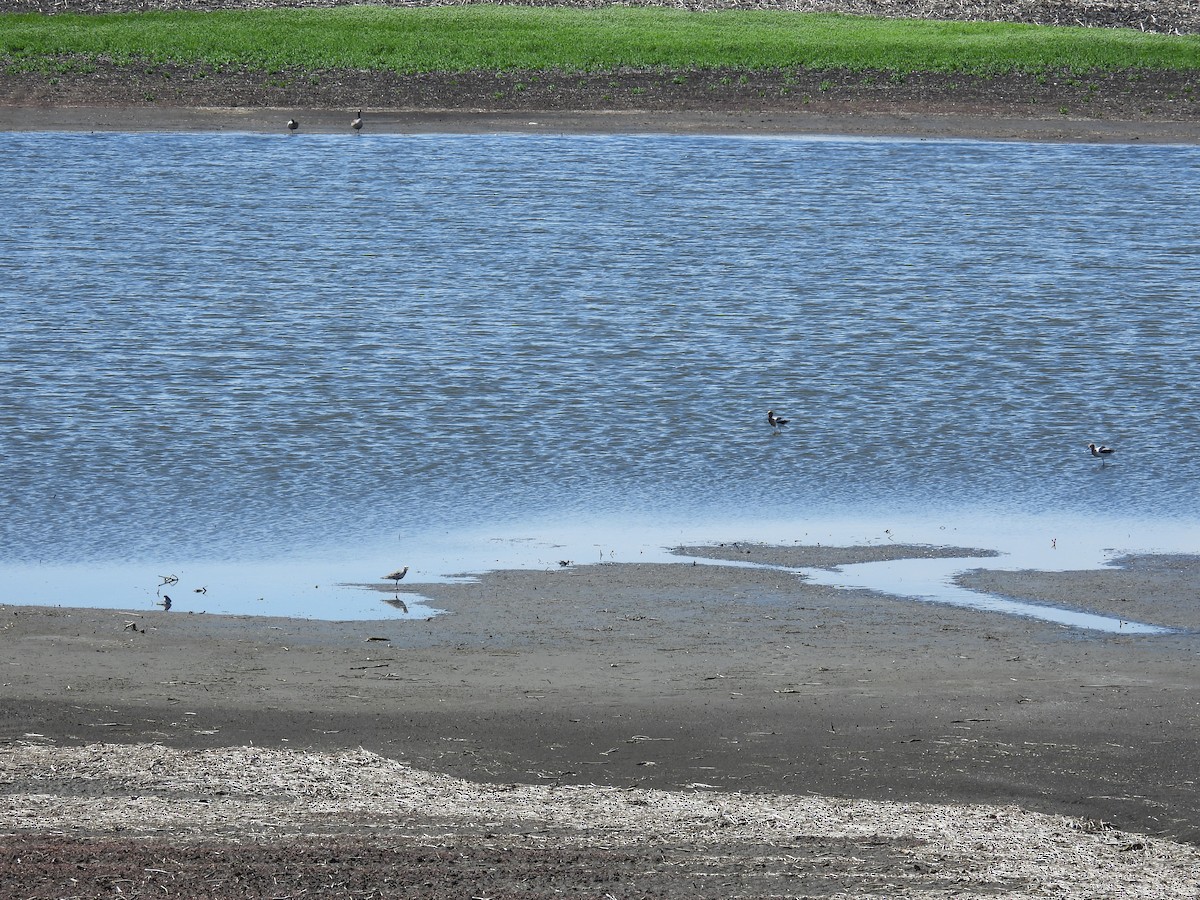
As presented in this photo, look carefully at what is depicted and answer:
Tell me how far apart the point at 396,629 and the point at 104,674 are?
7.27ft

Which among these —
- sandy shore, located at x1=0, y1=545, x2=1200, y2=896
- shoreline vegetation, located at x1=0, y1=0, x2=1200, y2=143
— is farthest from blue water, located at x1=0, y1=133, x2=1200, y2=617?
shoreline vegetation, located at x1=0, y1=0, x2=1200, y2=143

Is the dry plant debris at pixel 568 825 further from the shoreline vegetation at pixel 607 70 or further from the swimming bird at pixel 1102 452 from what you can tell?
the shoreline vegetation at pixel 607 70

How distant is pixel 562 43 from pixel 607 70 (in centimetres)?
245

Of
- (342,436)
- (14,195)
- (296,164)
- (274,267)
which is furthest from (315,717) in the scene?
(296,164)

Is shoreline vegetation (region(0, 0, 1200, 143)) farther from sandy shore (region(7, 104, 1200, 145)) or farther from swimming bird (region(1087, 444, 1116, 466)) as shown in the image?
swimming bird (region(1087, 444, 1116, 466))

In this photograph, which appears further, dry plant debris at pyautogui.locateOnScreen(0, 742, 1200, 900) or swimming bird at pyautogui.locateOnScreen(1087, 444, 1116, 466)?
swimming bird at pyautogui.locateOnScreen(1087, 444, 1116, 466)

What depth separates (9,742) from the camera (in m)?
10.6

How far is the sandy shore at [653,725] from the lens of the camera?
9297 mm

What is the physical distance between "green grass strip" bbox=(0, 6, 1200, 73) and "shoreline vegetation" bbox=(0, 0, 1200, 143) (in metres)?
0.08

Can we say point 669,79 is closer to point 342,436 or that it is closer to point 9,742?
point 342,436

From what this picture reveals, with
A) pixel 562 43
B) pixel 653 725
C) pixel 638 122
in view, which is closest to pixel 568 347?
pixel 653 725

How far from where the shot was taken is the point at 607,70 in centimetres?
4341

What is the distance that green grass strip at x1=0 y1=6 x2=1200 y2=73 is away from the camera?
4359 cm

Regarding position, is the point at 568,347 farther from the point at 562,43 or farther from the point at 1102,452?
the point at 562,43
